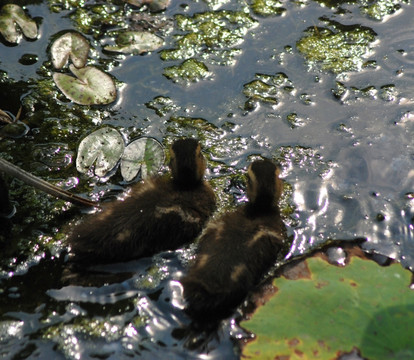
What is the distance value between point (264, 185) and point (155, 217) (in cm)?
60

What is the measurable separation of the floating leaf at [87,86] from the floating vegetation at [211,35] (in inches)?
20.2

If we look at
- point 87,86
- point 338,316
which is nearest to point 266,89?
point 87,86

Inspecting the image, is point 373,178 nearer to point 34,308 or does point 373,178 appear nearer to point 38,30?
point 34,308

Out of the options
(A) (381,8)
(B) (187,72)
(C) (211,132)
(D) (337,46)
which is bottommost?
(C) (211,132)

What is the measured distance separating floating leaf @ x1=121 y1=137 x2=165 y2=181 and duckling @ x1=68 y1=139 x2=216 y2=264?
0.10 m

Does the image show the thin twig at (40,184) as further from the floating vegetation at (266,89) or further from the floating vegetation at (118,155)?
the floating vegetation at (266,89)

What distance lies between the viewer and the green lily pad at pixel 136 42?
4336 mm

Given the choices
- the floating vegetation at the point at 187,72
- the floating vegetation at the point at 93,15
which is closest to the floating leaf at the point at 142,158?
the floating vegetation at the point at 187,72

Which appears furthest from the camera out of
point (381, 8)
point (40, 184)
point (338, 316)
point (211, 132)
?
point (381, 8)

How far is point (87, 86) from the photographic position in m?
4.02

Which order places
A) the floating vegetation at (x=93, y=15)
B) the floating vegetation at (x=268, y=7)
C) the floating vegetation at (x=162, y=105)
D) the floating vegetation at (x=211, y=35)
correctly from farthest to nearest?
the floating vegetation at (x=268, y=7) < the floating vegetation at (x=93, y=15) < the floating vegetation at (x=211, y=35) < the floating vegetation at (x=162, y=105)

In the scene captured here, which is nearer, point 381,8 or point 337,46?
point 337,46

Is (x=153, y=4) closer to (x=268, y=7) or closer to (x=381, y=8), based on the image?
(x=268, y=7)

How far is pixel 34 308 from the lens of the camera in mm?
2840
